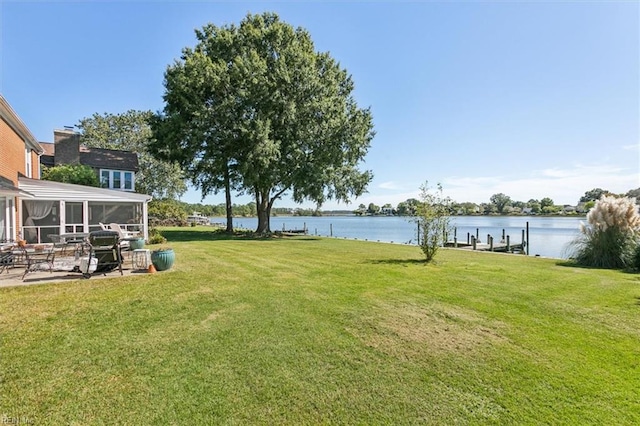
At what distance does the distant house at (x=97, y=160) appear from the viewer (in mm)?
22688

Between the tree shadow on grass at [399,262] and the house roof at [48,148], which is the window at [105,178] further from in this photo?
the tree shadow on grass at [399,262]

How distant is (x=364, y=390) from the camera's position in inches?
127

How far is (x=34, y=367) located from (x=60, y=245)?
24.9ft

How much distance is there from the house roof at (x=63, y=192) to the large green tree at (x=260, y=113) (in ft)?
22.9

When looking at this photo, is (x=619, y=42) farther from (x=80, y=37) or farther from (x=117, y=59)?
(x=117, y=59)

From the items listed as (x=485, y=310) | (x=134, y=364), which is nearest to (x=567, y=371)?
Result: (x=485, y=310)

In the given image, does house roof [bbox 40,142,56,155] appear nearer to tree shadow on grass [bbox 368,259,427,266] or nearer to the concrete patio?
the concrete patio

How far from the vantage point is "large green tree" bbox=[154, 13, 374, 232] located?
1914 centimetres

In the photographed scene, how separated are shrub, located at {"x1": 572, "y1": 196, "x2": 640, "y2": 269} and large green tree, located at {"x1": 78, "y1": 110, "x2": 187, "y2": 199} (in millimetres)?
35919

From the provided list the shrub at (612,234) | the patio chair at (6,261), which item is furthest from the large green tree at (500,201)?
the patio chair at (6,261)

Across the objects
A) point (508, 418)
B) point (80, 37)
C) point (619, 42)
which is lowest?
point (508, 418)

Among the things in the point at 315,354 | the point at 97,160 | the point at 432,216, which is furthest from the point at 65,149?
the point at 315,354

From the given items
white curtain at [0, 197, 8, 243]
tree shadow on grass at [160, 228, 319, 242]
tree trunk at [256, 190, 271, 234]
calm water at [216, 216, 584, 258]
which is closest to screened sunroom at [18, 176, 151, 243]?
white curtain at [0, 197, 8, 243]

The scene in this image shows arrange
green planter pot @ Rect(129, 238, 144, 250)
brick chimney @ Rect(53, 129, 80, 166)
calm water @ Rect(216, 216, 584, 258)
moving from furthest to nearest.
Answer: calm water @ Rect(216, 216, 584, 258) → brick chimney @ Rect(53, 129, 80, 166) → green planter pot @ Rect(129, 238, 144, 250)
